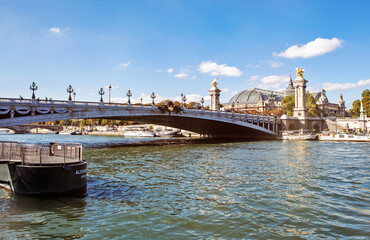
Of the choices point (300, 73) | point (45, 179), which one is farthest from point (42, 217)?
point (300, 73)

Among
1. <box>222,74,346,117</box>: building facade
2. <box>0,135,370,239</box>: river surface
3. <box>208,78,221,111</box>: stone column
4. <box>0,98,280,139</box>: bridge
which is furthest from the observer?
<box>222,74,346,117</box>: building facade

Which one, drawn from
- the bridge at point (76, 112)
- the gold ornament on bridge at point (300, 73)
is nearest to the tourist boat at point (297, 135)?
the bridge at point (76, 112)

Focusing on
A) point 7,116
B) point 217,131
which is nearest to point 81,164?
point 7,116

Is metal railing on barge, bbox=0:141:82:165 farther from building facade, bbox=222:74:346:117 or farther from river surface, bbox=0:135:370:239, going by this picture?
building facade, bbox=222:74:346:117

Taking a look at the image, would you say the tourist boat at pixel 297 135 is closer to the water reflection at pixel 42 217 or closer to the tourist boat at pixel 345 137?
the tourist boat at pixel 345 137

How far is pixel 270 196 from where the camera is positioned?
46.4 feet

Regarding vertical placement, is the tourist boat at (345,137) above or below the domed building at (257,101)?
below

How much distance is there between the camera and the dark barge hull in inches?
492

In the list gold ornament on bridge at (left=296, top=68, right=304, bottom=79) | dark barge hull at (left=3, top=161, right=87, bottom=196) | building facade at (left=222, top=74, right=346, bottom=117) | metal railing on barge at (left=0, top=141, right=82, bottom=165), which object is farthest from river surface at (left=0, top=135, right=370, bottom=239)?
building facade at (left=222, top=74, right=346, bottom=117)

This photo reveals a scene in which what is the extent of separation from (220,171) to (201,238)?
12.8 meters

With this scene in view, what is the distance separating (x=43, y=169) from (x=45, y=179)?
501mm

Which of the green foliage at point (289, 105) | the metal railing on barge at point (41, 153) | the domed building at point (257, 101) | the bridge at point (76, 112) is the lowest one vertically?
the metal railing on barge at point (41, 153)

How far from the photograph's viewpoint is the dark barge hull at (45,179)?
41.0ft

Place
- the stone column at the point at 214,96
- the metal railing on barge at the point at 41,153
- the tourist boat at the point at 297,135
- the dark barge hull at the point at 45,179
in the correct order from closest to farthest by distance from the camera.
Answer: the dark barge hull at the point at 45,179, the metal railing on barge at the point at 41,153, the tourist boat at the point at 297,135, the stone column at the point at 214,96
